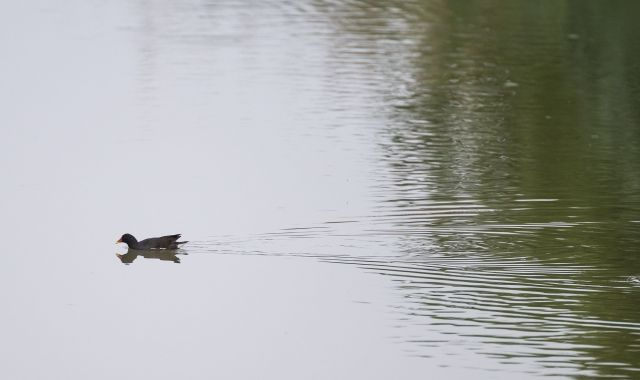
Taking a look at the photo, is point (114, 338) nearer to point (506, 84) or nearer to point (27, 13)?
point (506, 84)

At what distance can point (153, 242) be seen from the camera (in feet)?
49.3

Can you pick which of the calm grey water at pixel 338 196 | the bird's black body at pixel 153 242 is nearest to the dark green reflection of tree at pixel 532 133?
the calm grey water at pixel 338 196

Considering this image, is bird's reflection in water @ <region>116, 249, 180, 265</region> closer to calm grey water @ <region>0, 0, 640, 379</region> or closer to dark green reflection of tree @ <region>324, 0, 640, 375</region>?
calm grey water @ <region>0, 0, 640, 379</region>

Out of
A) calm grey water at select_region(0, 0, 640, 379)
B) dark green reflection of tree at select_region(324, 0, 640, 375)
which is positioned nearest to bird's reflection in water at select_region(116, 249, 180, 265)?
calm grey water at select_region(0, 0, 640, 379)

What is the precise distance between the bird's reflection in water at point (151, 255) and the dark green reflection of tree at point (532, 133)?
2703mm

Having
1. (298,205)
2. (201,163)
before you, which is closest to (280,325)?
(298,205)

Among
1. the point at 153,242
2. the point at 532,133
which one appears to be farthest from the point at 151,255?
the point at 532,133

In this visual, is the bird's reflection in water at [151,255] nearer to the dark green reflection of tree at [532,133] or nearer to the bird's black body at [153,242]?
the bird's black body at [153,242]

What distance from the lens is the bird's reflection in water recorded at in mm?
15078

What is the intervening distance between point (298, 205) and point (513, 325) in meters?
5.31

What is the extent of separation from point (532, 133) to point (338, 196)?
530 centimetres

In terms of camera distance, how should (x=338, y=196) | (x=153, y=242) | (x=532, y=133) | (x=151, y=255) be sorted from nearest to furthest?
(x=153, y=242)
(x=151, y=255)
(x=338, y=196)
(x=532, y=133)

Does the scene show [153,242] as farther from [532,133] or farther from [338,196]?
[532,133]

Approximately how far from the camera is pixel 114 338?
1255 centimetres
